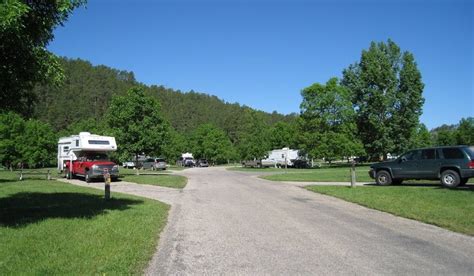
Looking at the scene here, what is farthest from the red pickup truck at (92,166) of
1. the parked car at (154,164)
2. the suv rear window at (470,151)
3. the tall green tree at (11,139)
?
the parked car at (154,164)

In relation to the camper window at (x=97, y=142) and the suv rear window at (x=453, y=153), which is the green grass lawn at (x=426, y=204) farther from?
the camper window at (x=97, y=142)

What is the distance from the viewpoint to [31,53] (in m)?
10.3

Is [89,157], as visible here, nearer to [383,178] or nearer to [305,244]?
[383,178]

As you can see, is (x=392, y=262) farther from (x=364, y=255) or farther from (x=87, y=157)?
(x=87, y=157)

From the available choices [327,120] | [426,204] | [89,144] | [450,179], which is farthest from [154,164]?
[426,204]

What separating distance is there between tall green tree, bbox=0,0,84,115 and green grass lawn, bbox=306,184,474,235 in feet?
32.8

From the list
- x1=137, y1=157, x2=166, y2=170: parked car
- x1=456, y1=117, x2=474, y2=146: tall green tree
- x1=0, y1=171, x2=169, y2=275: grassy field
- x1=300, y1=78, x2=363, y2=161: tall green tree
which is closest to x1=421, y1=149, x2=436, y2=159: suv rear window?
x1=0, y1=171, x2=169, y2=275: grassy field

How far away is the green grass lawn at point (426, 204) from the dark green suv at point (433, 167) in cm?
260

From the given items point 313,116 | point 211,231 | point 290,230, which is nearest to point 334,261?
point 290,230

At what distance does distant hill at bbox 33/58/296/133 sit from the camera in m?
112

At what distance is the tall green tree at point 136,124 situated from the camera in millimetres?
34000

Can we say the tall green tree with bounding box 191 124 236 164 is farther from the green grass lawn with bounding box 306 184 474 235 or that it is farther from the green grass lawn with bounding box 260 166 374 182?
the green grass lawn with bounding box 306 184 474 235

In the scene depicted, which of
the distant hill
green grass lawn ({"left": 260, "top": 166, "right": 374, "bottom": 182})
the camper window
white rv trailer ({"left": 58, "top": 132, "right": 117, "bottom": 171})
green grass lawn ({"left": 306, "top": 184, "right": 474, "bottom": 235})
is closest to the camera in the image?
green grass lawn ({"left": 306, "top": 184, "right": 474, "bottom": 235})

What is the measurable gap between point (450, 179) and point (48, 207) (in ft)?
53.8
